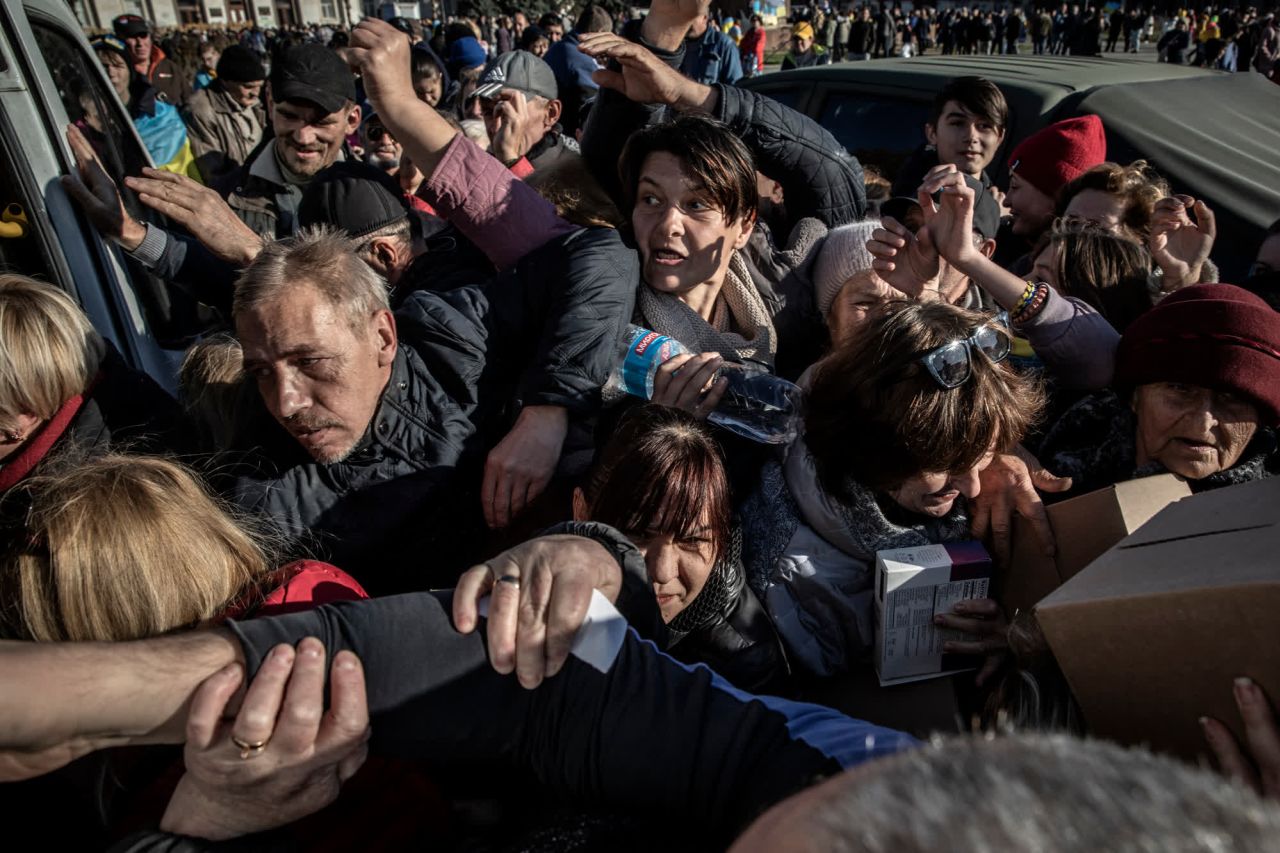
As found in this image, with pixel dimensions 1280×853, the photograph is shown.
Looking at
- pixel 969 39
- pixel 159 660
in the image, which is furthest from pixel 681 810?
pixel 969 39

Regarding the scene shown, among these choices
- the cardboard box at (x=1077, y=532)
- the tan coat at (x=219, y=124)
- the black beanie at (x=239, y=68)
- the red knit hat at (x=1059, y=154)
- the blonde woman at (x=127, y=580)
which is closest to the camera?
the blonde woman at (x=127, y=580)

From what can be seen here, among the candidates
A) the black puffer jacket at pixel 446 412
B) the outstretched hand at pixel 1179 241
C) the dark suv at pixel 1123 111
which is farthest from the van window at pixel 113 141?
the dark suv at pixel 1123 111

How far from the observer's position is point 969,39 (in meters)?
21.5

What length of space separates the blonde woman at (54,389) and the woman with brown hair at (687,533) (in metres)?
1.21

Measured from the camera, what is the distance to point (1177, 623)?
1.04 meters

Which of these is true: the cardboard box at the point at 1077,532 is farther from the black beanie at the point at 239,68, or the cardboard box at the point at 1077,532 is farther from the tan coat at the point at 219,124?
the black beanie at the point at 239,68

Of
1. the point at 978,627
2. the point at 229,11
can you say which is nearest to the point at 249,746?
the point at 978,627

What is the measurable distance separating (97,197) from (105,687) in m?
2.31

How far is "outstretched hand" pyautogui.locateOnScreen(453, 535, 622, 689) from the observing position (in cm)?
105

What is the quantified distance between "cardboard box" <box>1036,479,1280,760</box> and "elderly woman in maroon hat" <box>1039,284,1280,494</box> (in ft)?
1.70

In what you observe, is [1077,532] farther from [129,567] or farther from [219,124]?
[219,124]

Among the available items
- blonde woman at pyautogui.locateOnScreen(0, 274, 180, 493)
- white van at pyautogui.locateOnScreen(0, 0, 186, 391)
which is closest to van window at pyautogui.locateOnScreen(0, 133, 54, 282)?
white van at pyautogui.locateOnScreen(0, 0, 186, 391)

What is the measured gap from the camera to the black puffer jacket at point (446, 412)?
1.84 metres

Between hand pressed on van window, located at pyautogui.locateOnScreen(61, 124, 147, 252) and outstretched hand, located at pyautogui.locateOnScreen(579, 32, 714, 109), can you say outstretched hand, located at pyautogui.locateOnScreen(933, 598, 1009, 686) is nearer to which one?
outstretched hand, located at pyautogui.locateOnScreen(579, 32, 714, 109)
